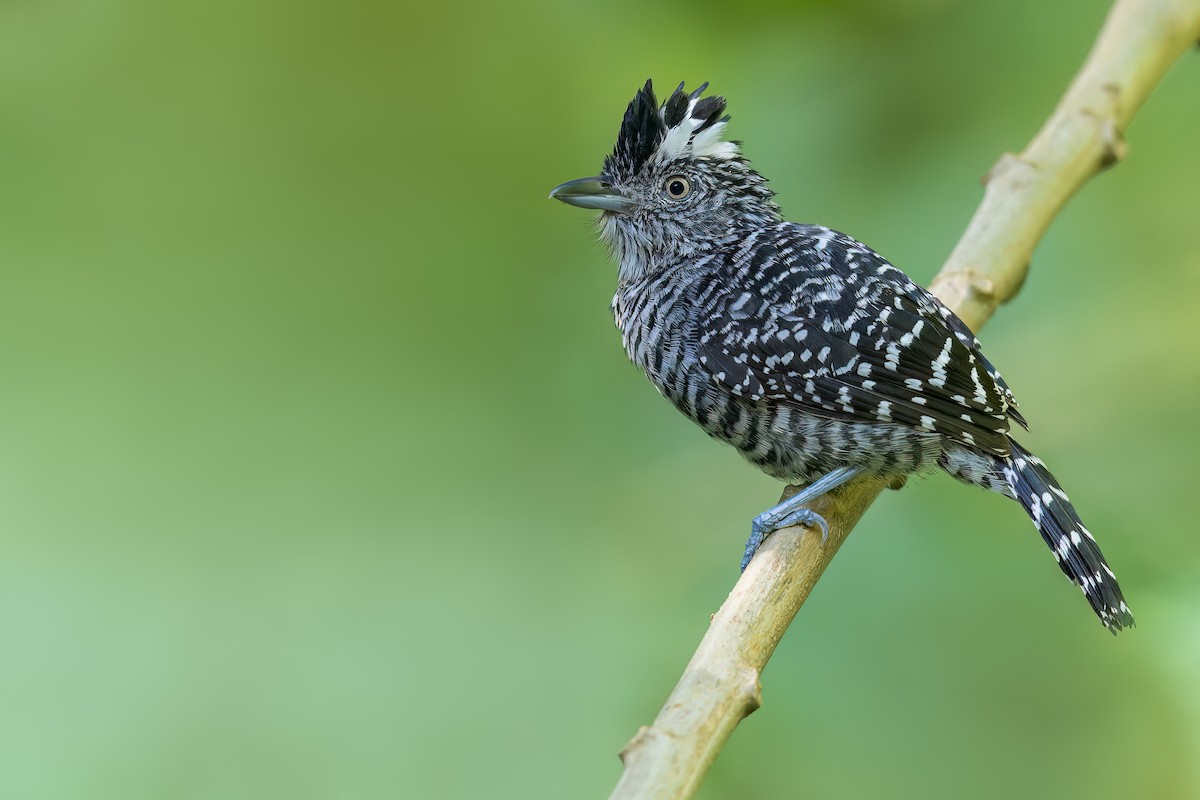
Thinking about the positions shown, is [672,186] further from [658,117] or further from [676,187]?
[658,117]

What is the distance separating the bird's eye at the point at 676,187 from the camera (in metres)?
2.54

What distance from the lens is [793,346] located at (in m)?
2.11

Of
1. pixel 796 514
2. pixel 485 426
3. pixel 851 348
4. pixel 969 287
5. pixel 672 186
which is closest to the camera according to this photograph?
pixel 796 514

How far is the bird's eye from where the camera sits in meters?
2.54

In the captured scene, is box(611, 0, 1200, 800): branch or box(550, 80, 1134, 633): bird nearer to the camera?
box(611, 0, 1200, 800): branch

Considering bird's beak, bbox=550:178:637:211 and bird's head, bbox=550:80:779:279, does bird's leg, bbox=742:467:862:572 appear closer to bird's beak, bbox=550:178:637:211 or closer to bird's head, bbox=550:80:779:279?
bird's head, bbox=550:80:779:279

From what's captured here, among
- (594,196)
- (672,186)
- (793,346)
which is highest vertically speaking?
(672,186)

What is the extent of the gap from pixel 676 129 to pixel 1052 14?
1441mm

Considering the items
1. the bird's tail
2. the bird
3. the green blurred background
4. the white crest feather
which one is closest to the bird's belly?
the bird

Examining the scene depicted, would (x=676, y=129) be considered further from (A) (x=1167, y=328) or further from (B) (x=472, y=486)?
(A) (x=1167, y=328)

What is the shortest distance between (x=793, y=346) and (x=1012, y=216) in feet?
2.47

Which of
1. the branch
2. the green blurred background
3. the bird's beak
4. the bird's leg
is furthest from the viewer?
the bird's beak

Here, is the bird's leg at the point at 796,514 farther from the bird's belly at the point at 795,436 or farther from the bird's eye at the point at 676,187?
the bird's eye at the point at 676,187

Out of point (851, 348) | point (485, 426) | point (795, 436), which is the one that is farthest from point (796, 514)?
point (485, 426)
